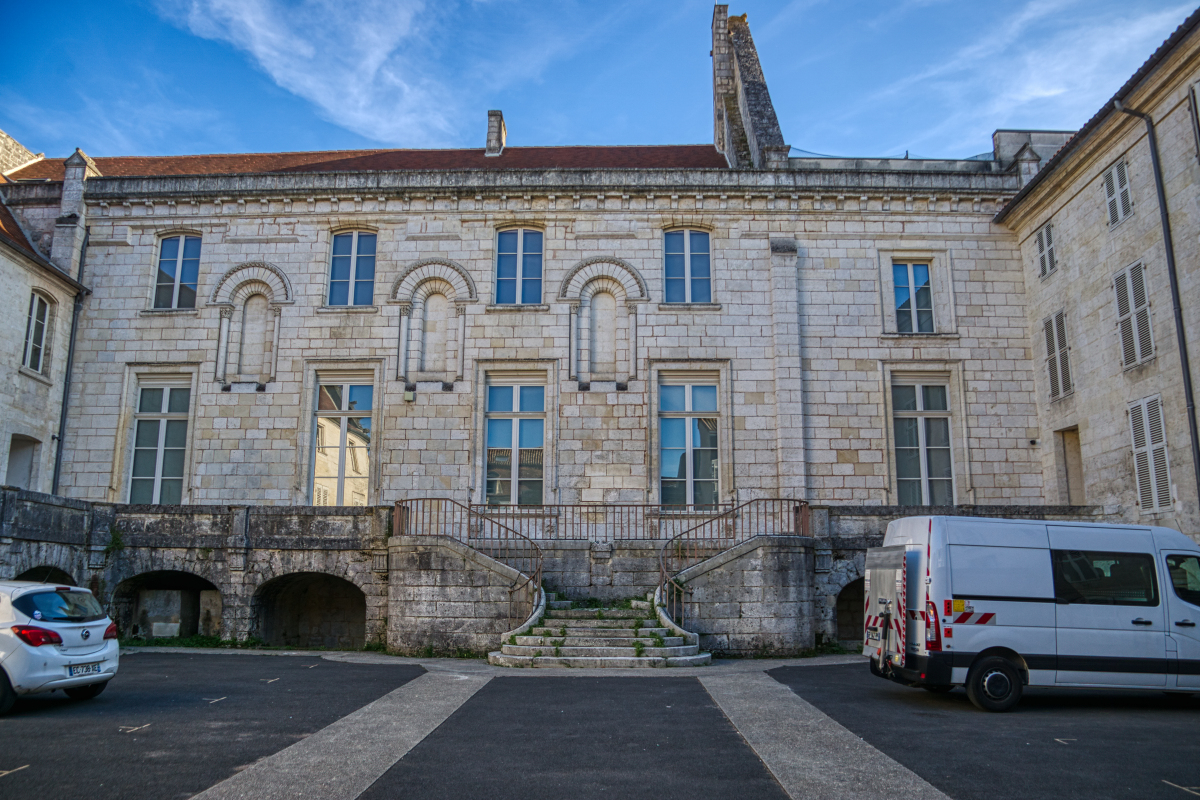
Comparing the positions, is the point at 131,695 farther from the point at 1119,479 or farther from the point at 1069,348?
the point at 1069,348

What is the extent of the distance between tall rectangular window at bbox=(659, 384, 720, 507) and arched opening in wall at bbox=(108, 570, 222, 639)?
8.89 m

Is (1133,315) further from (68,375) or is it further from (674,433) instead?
(68,375)

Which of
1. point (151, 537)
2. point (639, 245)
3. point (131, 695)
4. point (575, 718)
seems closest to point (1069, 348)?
point (639, 245)

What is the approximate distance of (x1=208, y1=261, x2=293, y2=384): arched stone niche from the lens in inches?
740

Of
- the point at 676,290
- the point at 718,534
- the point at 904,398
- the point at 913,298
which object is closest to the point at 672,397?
the point at 676,290

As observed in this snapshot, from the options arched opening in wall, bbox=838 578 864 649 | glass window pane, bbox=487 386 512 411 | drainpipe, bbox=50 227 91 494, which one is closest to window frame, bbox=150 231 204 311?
drainpipe, bbox=50 227 91 494

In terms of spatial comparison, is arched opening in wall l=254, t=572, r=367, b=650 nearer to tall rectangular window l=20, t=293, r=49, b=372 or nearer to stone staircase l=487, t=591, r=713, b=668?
stone staircase l=487, t=591, r=713, b=668

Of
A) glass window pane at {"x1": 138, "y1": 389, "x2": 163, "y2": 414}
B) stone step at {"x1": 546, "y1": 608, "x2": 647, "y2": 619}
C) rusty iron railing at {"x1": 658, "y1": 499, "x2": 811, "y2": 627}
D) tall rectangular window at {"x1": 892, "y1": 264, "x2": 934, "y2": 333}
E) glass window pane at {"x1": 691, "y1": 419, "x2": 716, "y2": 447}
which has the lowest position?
stone step at {"x1": 546, "y1": 608, "x2": 647, "y2": 619}

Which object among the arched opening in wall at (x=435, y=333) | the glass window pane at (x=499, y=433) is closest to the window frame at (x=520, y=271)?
the arched opening in wall at (x=435, y=333)

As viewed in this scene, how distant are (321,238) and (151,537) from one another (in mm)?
7319

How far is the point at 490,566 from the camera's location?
45.9 ft

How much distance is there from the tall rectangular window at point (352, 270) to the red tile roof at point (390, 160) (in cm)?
308

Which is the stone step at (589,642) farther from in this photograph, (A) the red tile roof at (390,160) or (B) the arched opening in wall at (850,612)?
(A) the red tile roof at (390,160)

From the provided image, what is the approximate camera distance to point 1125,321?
49.9ft
